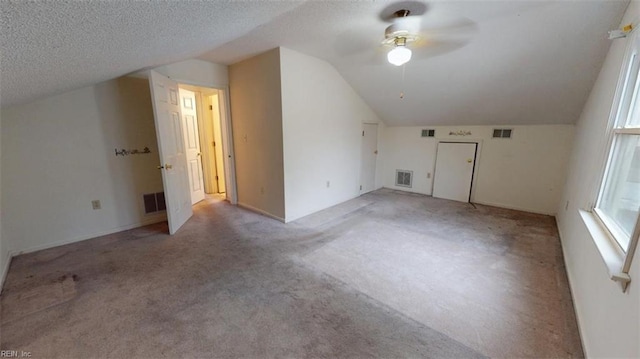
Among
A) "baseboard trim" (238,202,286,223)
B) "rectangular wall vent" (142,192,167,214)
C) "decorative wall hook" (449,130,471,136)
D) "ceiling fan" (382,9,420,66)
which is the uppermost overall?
"ceiling fan" (382,9,420,66)

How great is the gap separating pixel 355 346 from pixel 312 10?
8.75 ft

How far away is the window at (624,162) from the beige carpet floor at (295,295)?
2.47 ft

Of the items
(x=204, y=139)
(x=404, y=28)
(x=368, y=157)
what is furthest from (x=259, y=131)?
(x=368, y=157)

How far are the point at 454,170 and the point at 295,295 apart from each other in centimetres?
423

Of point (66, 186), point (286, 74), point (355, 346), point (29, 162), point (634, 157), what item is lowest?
point (355, 346)

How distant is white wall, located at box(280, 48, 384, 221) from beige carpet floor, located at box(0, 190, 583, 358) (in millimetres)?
794

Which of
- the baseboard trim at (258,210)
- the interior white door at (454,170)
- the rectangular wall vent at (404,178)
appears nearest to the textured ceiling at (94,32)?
the baseboard trim at (258,210)

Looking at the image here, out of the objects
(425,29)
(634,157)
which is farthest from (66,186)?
(634,157)

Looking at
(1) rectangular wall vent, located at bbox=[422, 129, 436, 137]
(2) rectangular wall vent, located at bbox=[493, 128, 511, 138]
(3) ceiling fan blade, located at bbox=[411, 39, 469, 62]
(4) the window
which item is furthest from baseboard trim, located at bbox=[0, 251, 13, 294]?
(2) rectangular wall vent, located at bbox=[493, 128, 511, 138]

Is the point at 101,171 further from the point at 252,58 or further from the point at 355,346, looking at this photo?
the point at 355,346

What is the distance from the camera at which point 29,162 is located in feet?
8.55

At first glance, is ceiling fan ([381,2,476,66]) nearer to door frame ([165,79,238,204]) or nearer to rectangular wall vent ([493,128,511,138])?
rectangular wall vent ([493,128,511,138])

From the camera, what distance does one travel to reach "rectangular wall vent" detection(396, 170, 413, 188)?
5.52m

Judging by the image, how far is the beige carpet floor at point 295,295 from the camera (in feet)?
5.08
